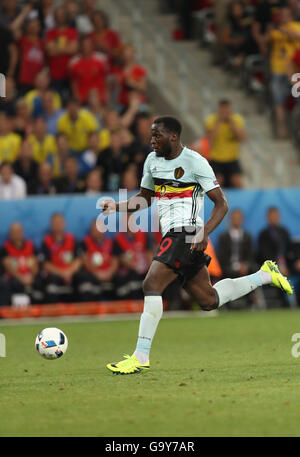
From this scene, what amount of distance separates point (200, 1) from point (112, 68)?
4.54 meters

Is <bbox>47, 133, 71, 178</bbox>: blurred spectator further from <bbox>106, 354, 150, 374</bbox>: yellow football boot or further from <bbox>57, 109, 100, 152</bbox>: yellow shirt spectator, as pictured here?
<bbox>106, 354, 150, 374</bbox>: yellow football boot

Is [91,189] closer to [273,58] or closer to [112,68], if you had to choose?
[112,68]

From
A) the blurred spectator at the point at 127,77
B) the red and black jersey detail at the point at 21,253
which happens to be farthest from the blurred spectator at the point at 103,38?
the red and black jersey detail at the point at 21,253

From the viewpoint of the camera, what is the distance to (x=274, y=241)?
722 inches

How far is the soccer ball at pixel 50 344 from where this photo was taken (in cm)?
1008

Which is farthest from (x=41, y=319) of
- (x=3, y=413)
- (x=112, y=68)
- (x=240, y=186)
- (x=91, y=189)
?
(x=3, y=413)

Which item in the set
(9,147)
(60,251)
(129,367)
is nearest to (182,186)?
(129,367)

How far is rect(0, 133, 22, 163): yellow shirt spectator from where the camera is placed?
18.5 m

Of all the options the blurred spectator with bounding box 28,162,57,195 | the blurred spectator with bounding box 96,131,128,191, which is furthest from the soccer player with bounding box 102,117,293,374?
the blurred spectator with bounding box 96,131,128,191

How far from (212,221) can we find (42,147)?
9708 millimetres

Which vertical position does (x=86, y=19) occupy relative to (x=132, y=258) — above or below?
above

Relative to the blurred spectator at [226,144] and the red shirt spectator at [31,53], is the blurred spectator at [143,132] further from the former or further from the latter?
the red shirt spectator at [31,53]

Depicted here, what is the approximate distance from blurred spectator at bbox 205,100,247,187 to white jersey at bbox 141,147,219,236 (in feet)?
30.2

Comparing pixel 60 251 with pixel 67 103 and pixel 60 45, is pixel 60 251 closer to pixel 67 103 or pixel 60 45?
pixel 67 103
